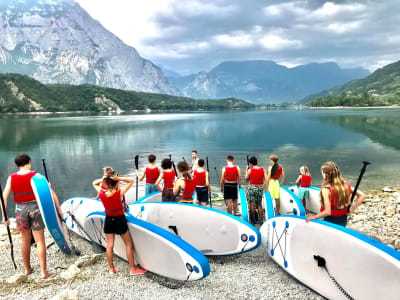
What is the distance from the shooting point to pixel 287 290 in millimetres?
5129

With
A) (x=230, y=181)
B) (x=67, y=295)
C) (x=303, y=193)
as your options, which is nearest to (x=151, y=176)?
(x=230, y=181)

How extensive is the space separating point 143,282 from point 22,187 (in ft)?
9.55

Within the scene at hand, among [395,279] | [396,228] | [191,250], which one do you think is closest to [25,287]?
[191,250]

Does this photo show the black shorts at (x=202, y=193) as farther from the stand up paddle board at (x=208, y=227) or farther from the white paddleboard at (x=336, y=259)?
the white paddleboard at (x=336, y=259)

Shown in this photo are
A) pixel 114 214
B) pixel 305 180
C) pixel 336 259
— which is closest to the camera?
pixel 336 259

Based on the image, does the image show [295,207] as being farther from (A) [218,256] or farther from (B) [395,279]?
(B) [395,279]

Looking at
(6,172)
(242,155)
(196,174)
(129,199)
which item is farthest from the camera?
(242,155)

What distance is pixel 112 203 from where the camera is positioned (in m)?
A: 5.04

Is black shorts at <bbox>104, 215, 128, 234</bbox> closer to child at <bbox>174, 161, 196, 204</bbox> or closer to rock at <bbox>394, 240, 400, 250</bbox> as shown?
child at <bbox>174, 161, 196, 204</bbox>

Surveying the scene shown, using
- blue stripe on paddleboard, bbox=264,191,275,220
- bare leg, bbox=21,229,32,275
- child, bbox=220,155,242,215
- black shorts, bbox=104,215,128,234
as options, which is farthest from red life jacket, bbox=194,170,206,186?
bare leg, bbox=21,229,32,275

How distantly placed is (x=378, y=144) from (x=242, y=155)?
62.6 ft

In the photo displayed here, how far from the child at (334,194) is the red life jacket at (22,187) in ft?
17.2

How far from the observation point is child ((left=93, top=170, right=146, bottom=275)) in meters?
4.99

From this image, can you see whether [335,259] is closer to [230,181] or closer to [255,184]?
[255,184]
